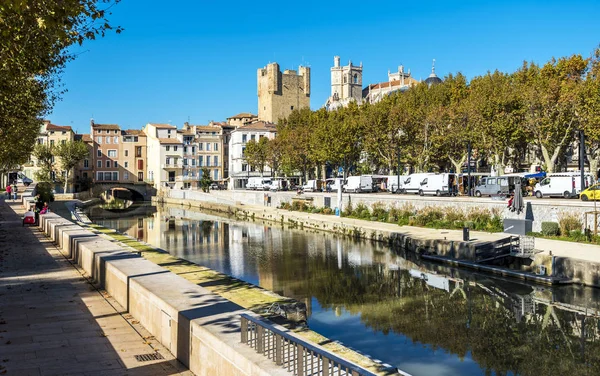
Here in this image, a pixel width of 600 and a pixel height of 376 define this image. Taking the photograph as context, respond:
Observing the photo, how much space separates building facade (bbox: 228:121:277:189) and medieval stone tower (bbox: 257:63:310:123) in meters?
30.7

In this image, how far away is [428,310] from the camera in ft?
57.8

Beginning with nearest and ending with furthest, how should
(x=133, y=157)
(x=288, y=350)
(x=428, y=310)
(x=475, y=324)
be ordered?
(x=288, y=350), (x=475, y=324), (x=428, y=310), (x=133, y=157)

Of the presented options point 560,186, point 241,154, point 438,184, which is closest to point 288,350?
point 560,186

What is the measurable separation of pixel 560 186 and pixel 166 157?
6997 centimetres

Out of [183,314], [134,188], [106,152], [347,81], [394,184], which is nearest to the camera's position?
[183,314]

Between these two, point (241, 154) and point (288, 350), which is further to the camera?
point (241, 154)

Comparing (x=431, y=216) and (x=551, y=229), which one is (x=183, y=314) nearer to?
(x=551, y=229)

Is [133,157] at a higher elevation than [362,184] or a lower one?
higher

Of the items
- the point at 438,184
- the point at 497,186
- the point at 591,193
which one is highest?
the point at 438,184

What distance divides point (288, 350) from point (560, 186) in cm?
3408

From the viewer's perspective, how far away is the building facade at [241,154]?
89500mm

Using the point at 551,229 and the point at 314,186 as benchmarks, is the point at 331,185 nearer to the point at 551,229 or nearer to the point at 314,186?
the point at 314,186

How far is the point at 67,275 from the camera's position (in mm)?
14484

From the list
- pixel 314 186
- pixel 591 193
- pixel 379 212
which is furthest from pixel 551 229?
pixel 314 186
